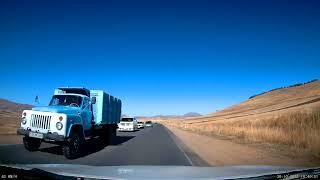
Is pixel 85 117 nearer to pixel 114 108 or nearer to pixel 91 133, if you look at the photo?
pixel 91 133

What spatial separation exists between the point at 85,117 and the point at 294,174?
1354cm

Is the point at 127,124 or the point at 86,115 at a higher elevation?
the point at 127,124

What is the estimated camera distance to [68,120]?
53.0 feet

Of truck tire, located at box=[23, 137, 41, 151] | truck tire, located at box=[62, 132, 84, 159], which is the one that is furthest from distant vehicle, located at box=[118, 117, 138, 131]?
truck tire, located at box=[62, 132, 84, 159]

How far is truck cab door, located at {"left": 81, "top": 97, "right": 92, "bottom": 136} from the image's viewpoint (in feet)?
61.1

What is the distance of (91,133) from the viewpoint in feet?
66.3

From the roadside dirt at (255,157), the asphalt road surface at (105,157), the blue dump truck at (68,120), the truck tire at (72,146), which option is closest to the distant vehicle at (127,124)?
the blue dump truck at (68,120)

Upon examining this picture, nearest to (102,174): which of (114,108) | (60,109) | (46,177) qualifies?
(46,177)

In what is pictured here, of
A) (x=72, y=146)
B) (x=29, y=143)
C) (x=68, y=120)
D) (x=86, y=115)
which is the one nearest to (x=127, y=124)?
(x=86, y=115)

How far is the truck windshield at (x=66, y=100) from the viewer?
1890cm

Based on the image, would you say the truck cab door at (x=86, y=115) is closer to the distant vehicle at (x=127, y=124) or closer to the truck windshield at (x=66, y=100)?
the truck windshield at (x=66, y=100)

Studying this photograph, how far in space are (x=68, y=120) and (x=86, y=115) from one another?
2.90 meters

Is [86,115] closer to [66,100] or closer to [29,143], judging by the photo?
[66,100]

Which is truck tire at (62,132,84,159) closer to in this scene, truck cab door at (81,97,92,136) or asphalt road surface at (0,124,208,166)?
asphalt road surface at (0,124,208,166)
